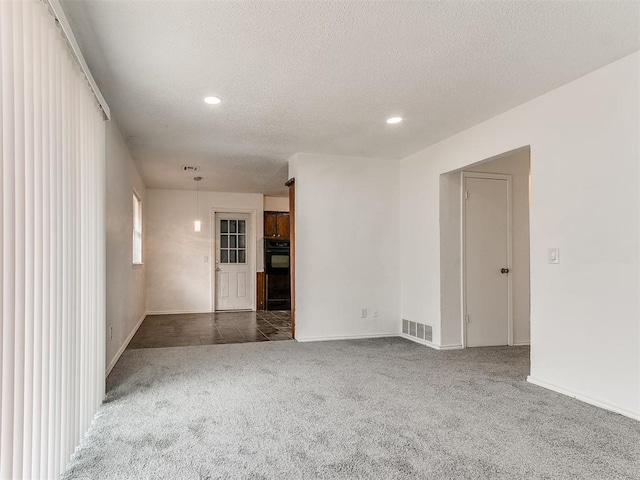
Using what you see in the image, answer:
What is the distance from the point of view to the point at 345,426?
2.54m

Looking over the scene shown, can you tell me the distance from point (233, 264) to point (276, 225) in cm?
121

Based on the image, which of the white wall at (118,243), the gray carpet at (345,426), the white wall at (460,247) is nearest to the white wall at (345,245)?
the white wall at (460,247)

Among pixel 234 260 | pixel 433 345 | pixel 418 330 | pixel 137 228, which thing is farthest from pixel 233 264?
pixel 433 345

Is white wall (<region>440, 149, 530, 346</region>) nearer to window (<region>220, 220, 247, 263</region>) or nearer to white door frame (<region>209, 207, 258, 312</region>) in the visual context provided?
white door frame (<region>209, 207, 258, 312</region>)

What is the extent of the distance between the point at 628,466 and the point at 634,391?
0.81 meters

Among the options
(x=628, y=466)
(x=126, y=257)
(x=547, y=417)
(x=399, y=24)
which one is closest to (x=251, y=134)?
(x=126, y=257)

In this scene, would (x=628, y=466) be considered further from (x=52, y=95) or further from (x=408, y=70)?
(x=52, y=95)

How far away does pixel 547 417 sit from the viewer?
106 inches

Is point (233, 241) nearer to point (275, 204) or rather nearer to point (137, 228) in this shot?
point (275, 204)

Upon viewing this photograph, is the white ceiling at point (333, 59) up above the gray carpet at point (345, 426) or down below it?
above

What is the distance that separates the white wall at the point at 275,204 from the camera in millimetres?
9055

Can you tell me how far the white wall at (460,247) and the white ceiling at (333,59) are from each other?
80 centimetres

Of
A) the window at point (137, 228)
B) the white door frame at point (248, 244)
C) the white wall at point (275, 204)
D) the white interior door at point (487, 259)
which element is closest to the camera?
the white interior door at point (487, 259)

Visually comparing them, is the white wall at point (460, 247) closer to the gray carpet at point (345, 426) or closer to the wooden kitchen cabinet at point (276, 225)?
Answer: the gray carpet at point (345, 426)
